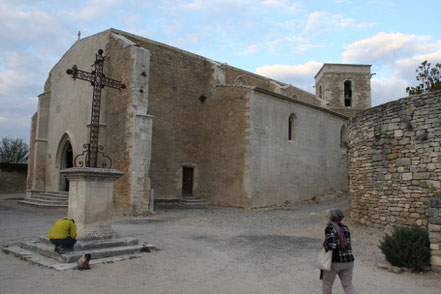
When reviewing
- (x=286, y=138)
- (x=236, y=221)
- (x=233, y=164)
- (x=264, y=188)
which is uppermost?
(x=286, y=138)

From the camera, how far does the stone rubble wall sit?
18.3 ft

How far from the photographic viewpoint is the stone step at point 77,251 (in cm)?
569

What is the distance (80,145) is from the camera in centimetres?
1650

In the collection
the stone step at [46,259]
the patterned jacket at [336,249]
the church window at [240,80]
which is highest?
the church window at [240,80]

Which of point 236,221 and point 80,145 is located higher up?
point 80,145

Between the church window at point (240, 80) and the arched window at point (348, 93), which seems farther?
the arched window at point (348, 93)

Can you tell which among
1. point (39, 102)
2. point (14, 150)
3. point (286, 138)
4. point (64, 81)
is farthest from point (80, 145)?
point (14, 150)

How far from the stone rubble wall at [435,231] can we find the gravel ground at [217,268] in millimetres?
274

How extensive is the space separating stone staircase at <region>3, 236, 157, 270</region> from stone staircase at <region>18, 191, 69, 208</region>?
9465 mm

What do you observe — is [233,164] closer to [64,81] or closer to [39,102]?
[64,81]

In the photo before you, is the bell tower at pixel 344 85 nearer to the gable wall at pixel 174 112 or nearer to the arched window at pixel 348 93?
the arched window at pixel 348 93

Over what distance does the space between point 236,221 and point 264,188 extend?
4.53 m

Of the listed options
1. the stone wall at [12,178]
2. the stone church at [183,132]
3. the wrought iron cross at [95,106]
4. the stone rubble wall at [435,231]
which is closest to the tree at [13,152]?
the stone wall at [12,178]

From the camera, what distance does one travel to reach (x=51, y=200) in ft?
54.0
